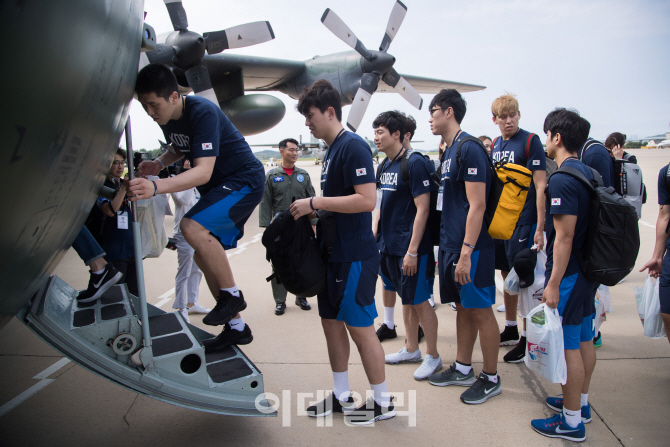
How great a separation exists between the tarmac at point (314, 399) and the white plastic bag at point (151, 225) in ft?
4.17

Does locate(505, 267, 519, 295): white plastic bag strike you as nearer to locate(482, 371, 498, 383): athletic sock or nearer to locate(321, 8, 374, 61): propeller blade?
locate(482, 371, 498, 383): athletic sock

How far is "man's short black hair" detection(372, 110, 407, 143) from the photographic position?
3.43 metres

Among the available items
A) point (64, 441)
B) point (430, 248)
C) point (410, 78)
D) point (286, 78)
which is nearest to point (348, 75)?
point (286, 78)

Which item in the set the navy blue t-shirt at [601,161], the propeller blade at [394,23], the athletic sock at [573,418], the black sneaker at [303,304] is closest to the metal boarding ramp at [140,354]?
the athletic sock at [573,418]

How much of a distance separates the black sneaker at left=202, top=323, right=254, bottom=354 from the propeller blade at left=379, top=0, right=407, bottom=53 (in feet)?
25.6

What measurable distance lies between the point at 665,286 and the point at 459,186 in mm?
1547

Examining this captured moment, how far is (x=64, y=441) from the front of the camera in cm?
248

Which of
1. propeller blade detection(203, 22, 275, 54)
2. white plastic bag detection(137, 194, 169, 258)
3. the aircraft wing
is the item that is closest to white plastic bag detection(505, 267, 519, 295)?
white plastic bag detection(137, 194, 169, 258)

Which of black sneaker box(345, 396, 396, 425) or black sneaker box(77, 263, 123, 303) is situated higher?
black sneaker box(77, 263, 123, 303)

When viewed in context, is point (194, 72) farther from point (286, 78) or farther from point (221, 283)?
point (221, 283)

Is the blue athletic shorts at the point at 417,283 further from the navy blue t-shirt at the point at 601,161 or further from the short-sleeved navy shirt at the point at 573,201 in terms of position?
the navy blue t-shirt at the point at 601,161

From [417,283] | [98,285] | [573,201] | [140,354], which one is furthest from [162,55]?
[573,201]

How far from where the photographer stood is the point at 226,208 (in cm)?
258

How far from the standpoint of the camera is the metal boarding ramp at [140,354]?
202 centimetres
